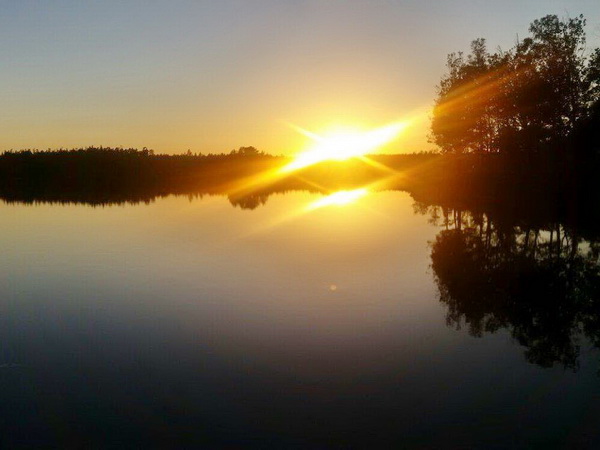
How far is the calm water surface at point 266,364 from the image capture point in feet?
27.3

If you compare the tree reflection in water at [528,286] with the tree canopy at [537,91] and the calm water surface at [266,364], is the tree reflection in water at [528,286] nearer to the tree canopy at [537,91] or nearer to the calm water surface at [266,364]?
the calm water surface at [266,364]

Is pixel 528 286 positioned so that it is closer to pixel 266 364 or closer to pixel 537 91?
pixel 266 364

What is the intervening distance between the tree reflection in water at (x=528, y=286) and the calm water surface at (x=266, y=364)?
35 cm

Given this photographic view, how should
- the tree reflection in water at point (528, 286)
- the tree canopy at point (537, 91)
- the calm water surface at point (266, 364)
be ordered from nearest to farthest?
the calm water surface at point (266, 364) → the tree reflection in water at point (528, 286) → the tree canopy at point (537, 91)

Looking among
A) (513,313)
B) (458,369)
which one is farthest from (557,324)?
(458,369)

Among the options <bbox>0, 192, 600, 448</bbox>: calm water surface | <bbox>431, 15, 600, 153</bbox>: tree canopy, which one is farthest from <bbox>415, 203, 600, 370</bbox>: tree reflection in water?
<bbox>431, 15, 600, 153</bbox>: tree canopy

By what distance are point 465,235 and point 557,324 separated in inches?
616

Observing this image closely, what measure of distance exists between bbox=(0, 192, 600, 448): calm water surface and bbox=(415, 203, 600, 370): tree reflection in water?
0.35 m

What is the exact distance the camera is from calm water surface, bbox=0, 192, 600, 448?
8.31 metres

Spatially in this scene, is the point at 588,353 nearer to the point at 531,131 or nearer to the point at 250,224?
the point at 250,224

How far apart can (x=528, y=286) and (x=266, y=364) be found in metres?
9.43

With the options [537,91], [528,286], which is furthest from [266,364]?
[537,91]

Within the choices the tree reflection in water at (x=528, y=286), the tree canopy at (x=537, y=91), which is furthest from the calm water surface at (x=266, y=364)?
the tree canopy at (x=537, y=91)

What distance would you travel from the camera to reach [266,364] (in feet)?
35.6
